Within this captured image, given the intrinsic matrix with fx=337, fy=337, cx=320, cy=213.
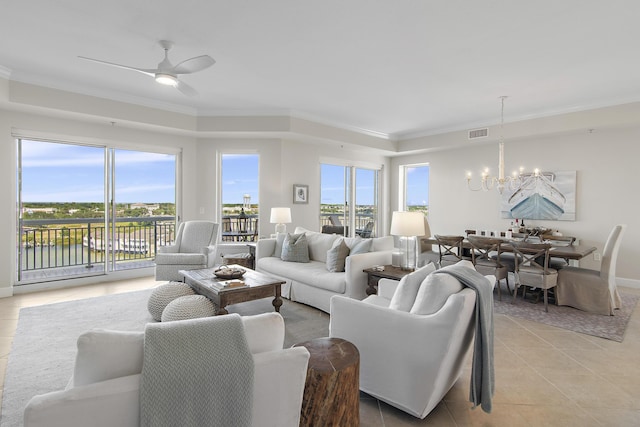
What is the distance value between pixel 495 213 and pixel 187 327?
6602 mm

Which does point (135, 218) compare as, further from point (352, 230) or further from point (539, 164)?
point (539, 164)

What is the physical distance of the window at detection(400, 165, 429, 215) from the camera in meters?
7.89

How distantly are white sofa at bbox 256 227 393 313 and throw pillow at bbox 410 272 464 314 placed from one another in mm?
1701

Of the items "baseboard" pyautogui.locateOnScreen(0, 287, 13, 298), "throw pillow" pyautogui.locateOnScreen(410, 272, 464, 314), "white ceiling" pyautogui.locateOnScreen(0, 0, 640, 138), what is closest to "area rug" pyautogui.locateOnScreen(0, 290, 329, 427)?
"baseboard" pyautogui.locateOnScreen(0, 287, 13, 298)

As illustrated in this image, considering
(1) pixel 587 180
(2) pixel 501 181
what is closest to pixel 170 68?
(2) pixel 501 181

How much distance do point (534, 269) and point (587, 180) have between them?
8.17 ft

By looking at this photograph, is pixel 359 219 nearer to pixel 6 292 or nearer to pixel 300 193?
pixel 300 193

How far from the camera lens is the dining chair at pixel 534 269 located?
160 inches

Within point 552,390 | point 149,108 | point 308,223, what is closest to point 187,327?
point 552,390

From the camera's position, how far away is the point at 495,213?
21.5 feet

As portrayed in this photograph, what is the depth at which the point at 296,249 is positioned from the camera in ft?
15.5

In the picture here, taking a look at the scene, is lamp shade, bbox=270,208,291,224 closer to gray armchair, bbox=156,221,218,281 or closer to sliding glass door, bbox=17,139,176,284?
gray armchair, bbox=156,221,218,281

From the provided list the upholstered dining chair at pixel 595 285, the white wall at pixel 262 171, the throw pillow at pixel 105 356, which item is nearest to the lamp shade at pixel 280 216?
the white wall at pixel 262 171

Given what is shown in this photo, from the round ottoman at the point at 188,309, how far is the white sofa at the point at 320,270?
1.27 meters
